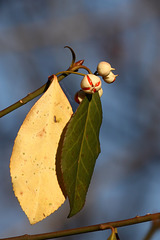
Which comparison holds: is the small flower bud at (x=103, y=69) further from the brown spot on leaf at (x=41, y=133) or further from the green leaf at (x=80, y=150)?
the brown spot on leaf at (x=41, y=133)

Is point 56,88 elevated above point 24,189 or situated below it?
above

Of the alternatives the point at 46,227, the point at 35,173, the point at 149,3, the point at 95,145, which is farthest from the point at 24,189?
the point at 149,3

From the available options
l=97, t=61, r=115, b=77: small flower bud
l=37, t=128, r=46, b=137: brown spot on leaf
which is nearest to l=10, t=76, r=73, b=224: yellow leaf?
l=37, t=128, r=46, b=137: brown spot on leaf

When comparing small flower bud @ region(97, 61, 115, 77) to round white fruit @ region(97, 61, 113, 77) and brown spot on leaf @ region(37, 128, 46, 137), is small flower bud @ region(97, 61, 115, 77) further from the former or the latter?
brown spot on leaf @ region(37, 128, 46, 137)

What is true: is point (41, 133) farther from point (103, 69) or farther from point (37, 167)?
point (103, 69)

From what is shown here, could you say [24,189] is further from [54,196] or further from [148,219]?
[148,219]

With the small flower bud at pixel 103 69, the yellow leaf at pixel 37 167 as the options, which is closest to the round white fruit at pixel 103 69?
the small flower bud at pixel 103 69

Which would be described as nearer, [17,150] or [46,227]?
[17,150]
